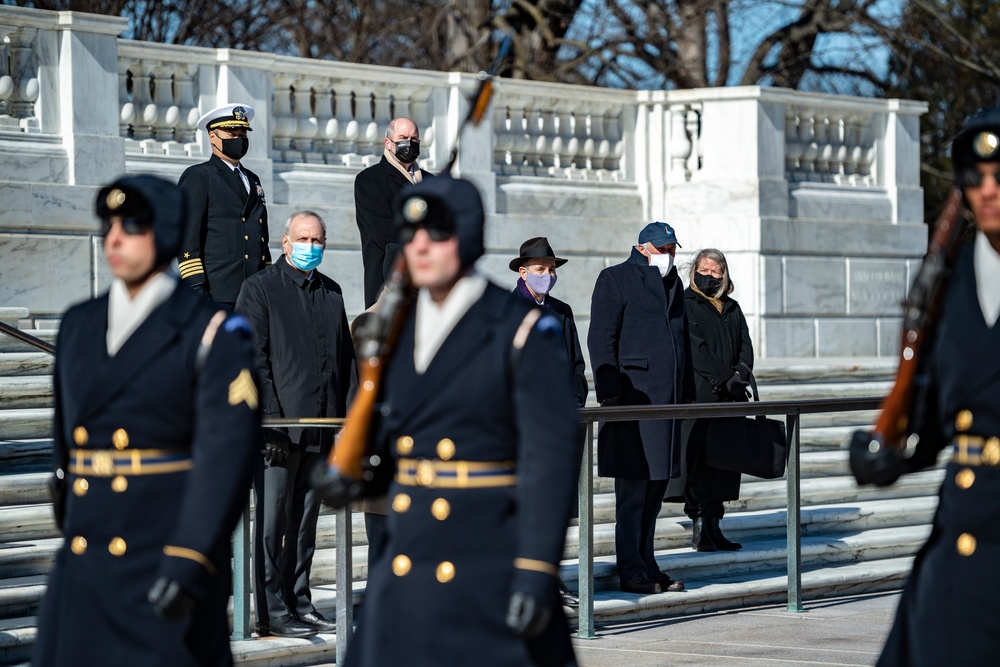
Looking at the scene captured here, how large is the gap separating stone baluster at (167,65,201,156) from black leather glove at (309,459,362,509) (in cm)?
1005

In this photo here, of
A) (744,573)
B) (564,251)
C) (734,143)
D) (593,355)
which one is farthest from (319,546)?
(734,143)

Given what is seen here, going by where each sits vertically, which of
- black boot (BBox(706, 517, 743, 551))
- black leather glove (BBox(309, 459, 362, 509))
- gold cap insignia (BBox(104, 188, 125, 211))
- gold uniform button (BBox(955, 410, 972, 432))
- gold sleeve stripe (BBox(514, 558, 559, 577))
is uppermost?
gold cap insignia (BBox(104, 188, 125, 211))

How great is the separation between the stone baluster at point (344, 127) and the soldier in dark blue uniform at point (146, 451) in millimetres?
10712

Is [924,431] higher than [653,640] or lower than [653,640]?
higher

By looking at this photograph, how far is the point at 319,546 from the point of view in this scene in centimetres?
1042

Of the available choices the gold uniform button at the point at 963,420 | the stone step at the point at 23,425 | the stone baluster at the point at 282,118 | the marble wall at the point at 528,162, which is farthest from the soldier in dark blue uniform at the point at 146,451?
the stone baluster at the point at 282,118

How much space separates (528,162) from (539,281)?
7369 mm

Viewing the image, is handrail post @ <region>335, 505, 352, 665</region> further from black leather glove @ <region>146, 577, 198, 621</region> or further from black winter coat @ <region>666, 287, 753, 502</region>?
black winter coat @ <region>666, 287, 753, 502</region>

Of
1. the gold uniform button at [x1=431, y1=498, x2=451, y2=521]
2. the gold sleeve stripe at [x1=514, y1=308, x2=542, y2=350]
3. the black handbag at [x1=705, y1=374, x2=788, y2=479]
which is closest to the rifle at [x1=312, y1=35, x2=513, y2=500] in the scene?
the gold uniform button at [x1=431, y1=498, x2=451, y2=521]

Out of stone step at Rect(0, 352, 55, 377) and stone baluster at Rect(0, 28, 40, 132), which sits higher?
stone baluster at Rect(0, 28, 40, 132)

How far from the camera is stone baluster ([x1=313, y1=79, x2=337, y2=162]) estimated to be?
51.4ft

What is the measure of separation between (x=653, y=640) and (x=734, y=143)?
925cm

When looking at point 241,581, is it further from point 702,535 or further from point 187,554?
point 702,535

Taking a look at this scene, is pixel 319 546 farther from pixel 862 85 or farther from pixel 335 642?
pixel 862 85
